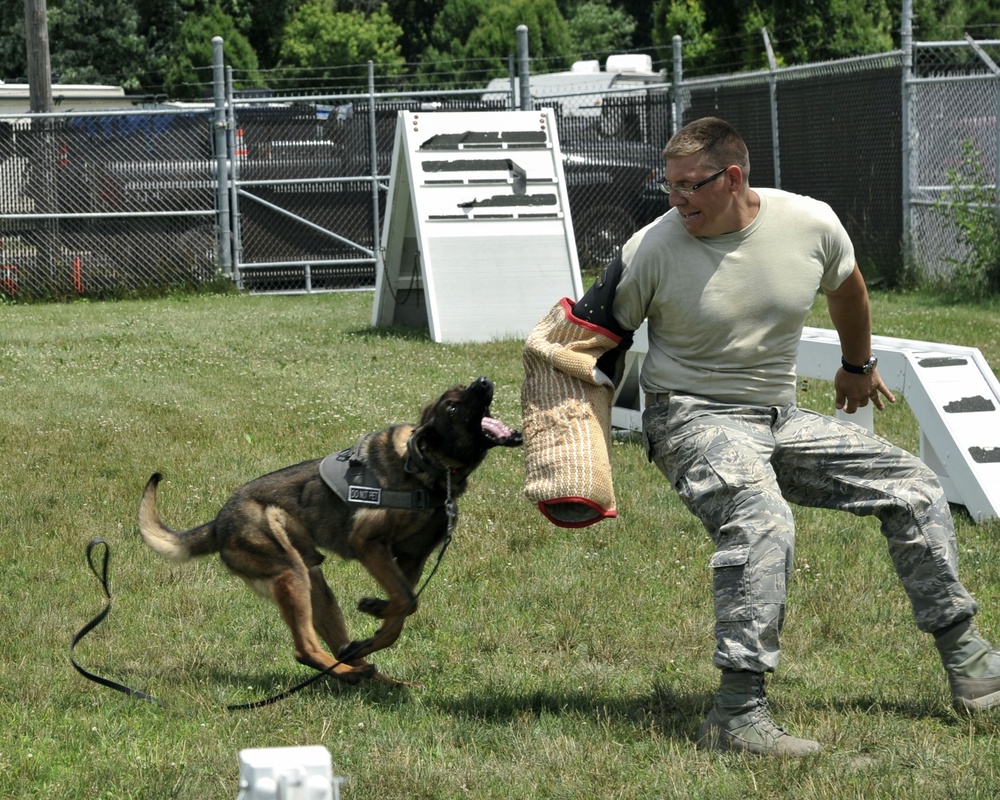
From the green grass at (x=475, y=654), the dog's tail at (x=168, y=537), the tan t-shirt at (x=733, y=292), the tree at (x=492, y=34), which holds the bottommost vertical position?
the green grass at (x=475, y=654)

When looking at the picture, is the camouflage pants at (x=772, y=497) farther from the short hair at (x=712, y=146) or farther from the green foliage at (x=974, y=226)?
the green foliage at (x=974, y=226)

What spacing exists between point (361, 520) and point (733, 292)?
A: 1.44 meters

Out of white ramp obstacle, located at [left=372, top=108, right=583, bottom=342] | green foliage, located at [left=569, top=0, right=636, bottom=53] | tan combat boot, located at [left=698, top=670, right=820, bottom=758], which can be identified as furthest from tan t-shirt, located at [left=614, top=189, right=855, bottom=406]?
green foliage, located at [left=569, top=0, right=636, bottom=53]

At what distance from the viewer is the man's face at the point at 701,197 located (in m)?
3.96

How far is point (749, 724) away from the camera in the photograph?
3795 millimetres

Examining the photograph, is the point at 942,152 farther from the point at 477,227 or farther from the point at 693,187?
the point at 693,187

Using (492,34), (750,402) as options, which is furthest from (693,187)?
(492,34)

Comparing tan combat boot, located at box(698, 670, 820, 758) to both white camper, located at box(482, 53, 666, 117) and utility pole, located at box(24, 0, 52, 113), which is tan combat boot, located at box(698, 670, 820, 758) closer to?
utility pole, located at box(24, 0, 52, 113)

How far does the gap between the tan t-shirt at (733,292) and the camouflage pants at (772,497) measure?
10 cm

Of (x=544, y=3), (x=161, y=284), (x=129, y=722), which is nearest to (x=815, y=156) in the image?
(x=161, y=284)

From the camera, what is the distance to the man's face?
3955 mm

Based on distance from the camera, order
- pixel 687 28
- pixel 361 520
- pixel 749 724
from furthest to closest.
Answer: pixel 687 28, pixel 361 520, pixel 749 724

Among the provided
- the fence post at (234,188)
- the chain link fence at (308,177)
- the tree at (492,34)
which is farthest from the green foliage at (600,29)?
the fence post at (234,188)

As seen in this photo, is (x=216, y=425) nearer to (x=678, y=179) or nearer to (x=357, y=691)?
(x=357, y=691)
